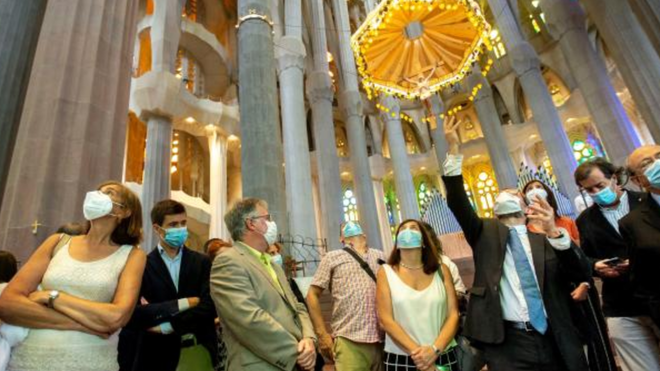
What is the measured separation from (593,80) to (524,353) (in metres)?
11.2

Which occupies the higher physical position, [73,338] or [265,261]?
[265,261]

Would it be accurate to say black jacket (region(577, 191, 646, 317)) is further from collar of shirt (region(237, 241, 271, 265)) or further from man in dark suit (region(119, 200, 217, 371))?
man in dark suit (region(119, 200, 217, 371))

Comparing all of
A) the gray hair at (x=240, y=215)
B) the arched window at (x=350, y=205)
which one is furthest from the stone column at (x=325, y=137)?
the gray hair at (x=240, y=215)

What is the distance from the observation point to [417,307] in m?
2.19

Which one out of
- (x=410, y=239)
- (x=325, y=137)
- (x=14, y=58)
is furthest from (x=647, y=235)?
(x=325, y=137)

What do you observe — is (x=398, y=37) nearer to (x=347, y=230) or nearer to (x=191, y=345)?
(x=347, y=230)

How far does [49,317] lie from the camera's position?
152cm

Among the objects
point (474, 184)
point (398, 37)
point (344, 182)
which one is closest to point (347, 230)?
point (398, 37)

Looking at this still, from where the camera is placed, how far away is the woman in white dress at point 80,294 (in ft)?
4.93

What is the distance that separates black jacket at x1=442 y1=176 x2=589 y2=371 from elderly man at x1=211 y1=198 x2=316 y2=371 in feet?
3.09

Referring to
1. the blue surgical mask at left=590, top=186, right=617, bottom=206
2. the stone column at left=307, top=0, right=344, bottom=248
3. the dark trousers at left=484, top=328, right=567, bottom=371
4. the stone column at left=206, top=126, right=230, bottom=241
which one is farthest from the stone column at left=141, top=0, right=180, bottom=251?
the blue surgical mask at left=590, top=186, right=617, bottom=206

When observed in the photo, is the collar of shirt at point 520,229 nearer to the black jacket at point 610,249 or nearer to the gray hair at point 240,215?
the black jacket at point 610,249

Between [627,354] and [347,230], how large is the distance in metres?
1.94

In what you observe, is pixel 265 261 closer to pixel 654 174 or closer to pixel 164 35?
pixel 654 174
